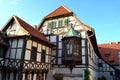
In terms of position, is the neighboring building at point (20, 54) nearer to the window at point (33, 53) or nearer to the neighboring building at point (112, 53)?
the window at point (33, 53)

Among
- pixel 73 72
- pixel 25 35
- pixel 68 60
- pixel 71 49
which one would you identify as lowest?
pixel 73 72

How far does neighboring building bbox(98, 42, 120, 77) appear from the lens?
30684 mm

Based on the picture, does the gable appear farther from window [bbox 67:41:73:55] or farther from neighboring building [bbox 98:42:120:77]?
neighboring building [bbox 98:42:120:77]

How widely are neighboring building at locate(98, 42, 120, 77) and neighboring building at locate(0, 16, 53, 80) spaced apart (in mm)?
19010

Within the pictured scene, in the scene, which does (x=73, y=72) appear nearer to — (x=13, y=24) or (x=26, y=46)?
(x=26, y=46)

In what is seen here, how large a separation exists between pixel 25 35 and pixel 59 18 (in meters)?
7.26

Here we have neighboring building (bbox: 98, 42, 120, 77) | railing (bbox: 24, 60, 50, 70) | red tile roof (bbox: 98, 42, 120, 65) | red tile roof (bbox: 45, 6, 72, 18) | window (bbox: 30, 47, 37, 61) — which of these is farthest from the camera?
red tile roof (bbox: 98, 42, 120, 65)

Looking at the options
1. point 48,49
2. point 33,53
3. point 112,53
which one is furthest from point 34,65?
point 112,53

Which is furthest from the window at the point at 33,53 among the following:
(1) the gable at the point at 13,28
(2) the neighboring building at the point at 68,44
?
(2) the neighboring building at the point at 68,44

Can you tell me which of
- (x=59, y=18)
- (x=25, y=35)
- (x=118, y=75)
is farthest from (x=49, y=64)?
(x=118, y=75)

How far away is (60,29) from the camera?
1967 cm

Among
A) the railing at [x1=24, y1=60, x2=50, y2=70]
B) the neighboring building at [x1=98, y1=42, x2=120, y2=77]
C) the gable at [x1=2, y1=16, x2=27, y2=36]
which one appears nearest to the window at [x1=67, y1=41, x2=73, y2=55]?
the railing at [x1=24, y1=60, x2=50, y2=70]

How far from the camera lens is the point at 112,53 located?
32281mm

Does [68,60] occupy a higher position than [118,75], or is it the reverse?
[68,60]
